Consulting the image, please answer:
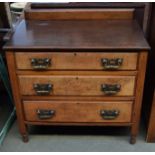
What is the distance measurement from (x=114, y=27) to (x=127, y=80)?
1.05 feet

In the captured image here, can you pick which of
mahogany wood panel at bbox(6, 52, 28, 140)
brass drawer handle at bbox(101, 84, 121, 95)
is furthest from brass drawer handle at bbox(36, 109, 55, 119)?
brass drawer handle at bbox(101, 84, 121, 95)

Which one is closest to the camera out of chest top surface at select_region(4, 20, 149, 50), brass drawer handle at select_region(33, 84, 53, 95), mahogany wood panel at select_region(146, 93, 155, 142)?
chest top surface at select_region(4, 20, 149, 50)

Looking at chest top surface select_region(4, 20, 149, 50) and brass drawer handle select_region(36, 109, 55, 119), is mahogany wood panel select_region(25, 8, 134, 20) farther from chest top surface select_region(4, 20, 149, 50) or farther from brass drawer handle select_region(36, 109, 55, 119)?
brass drawer handle select_region(36, 109, 55, 119)

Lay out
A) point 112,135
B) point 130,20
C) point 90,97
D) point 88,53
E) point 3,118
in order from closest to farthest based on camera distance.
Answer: point 88,53 → point 90,97 → point 130,20 → point 112,135 → point 3,118

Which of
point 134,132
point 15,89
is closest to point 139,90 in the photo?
point 134,132

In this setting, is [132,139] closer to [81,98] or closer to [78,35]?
[81,98]

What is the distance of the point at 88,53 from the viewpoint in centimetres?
122

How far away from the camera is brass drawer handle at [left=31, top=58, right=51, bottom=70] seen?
4.07 feet

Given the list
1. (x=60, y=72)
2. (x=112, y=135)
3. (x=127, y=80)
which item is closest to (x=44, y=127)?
(x=112, y=135)

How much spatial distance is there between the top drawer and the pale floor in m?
0.54

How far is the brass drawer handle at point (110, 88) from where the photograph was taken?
4.28 feet

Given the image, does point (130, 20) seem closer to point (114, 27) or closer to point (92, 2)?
point (114, 27)

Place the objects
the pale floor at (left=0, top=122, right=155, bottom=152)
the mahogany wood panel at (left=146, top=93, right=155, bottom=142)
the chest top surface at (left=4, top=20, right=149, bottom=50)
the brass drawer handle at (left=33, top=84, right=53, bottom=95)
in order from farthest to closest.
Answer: the pale floor at (left=0, top=122, right=155, bottom=152) < the mahogany wood panel at (left=146, top=93, right=155, bottom=142) < the brass drawer handle at (left=33, top=84, right=53, bottom=95) < the chest top surface at (left=4, top=20, right=149, bottom=50)

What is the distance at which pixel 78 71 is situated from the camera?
127 centimetres
